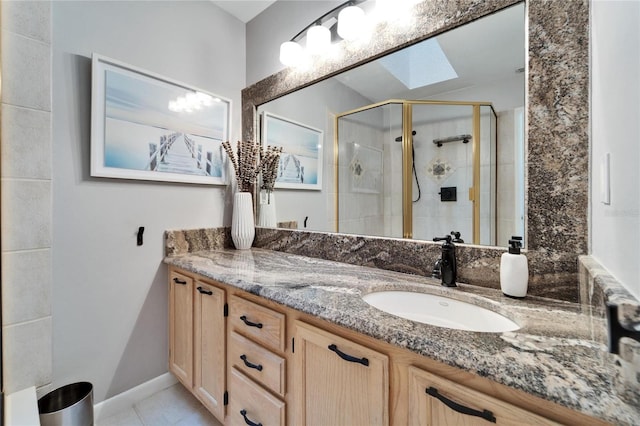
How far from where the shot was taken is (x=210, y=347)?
51.8 inches

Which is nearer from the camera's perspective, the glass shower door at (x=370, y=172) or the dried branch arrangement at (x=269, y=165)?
the glass shower door at (x=370, y=172)

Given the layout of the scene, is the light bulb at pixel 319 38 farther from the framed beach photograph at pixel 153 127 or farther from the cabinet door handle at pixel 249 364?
the cabinet door handle at pixel 249 364

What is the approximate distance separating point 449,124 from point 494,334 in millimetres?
856

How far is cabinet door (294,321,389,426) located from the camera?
2.33 feet

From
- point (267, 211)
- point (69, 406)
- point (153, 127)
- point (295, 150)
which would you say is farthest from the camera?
point (267, 211)

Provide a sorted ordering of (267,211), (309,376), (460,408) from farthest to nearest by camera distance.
A: (267,211), (309,376), (460,408)

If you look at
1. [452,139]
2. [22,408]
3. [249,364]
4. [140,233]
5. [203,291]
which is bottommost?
[22,408]

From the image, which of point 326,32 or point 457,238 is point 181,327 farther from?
point 326,32

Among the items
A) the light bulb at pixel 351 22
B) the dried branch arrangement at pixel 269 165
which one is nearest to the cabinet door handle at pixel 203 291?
the dried branch arrangement at pixel 269 165

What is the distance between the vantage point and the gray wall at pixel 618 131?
1.52 ft

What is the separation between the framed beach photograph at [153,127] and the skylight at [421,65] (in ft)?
3.90

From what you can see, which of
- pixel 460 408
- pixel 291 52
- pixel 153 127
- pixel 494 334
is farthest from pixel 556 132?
pixel 153 127

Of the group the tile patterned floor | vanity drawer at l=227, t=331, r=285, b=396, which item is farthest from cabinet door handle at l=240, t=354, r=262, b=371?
the tile patterned floor

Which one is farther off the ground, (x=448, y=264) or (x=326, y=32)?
(x=326, y=32)
